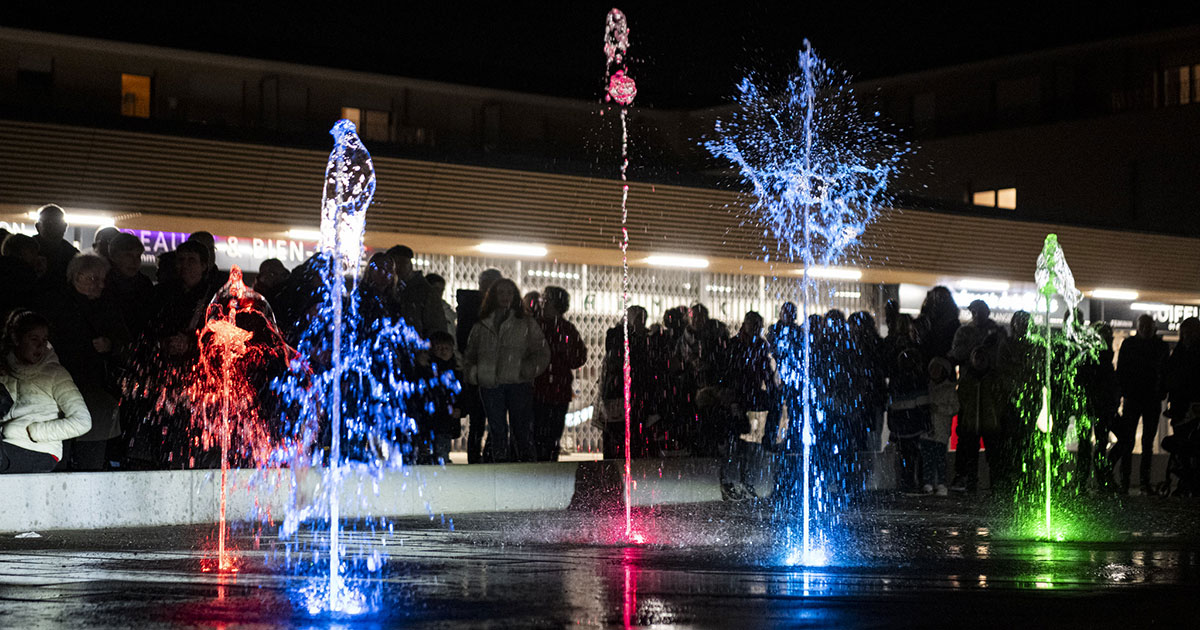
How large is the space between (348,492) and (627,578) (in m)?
4.42

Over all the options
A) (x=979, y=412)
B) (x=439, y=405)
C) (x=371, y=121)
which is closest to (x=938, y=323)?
(x=979, y=412)

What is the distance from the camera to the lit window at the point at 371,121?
40.0 m

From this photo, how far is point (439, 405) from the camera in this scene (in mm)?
13125

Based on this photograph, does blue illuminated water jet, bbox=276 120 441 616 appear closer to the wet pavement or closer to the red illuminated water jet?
the red illuminated water jet

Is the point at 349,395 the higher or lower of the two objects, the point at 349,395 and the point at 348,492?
the higher

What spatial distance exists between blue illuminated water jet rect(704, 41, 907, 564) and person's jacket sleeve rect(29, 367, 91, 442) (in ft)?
15.3

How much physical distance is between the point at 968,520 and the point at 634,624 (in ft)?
22.2

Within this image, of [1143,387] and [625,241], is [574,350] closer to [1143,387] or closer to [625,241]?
[625,241]

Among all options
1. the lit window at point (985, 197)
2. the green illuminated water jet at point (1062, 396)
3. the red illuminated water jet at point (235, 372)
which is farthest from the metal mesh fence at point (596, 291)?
the lit window at point (985, 197)

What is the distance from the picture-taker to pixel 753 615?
20.6 ft

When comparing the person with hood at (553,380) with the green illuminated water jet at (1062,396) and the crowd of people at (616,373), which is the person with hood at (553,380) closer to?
the crowd of people at (616,373)

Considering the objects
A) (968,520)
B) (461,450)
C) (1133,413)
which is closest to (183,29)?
(461,450)

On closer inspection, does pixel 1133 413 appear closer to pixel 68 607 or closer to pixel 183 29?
pixel 68 607

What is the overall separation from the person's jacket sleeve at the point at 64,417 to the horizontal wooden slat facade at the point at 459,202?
21.2ft
